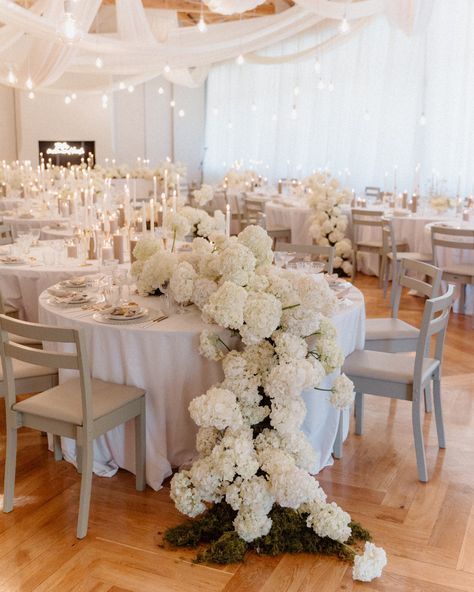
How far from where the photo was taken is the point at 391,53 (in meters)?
11.6

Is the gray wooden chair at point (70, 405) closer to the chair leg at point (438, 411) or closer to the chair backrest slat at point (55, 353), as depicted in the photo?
the chair backrest slat at point (55, 353)

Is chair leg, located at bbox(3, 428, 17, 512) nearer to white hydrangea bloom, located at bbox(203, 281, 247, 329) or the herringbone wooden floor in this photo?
the herringbone wooden floor

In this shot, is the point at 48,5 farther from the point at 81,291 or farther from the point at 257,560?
the point at 257,560

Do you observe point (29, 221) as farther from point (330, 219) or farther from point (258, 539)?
point (258, 539)

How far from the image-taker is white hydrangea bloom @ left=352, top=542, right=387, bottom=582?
9.30 ft

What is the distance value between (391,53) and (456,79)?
146 cm

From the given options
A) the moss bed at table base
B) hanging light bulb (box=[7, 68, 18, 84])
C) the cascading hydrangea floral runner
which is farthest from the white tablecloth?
hanging light bulb (box=[7, 68, 18, 84])

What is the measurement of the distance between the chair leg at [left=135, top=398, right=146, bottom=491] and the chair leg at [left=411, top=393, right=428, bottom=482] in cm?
139

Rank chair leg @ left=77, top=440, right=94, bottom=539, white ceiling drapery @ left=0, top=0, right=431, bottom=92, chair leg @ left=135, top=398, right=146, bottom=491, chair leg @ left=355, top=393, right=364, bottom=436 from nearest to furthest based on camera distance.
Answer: chair leg @ left=77, top=440, right=94, bottom=539 → chair leg @ left=135, top=398, right=146, bottom=491 → chair leg @ left=355, top=393, right=364, bottom=436 → white ceiling drapery @ left=0, top=0, right=431, bottom=92

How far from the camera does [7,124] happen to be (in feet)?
48.9

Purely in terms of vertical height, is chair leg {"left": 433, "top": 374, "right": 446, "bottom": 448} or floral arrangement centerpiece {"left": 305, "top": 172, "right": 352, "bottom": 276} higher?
floral arrangement centerpiece {"left": 305, "top": 172, "right": 352, "bottom": 276}

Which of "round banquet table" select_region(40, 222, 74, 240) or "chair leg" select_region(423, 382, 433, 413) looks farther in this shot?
"round banquet table" select_region(40, 222, 74, 240)

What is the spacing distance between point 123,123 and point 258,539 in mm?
13988

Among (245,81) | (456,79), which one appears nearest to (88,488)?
(456,79)
